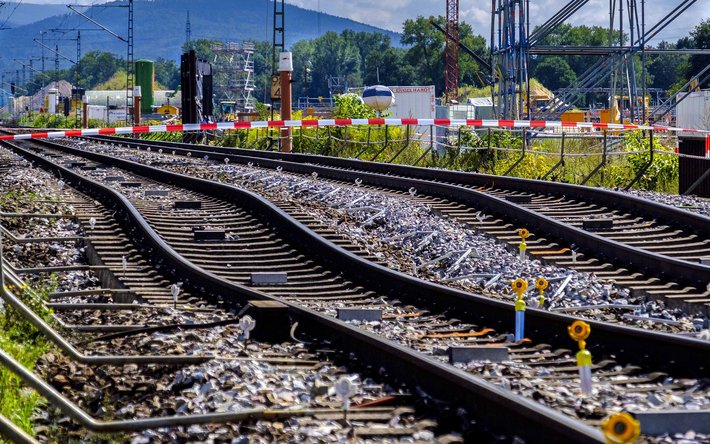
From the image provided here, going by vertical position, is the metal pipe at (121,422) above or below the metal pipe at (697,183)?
below

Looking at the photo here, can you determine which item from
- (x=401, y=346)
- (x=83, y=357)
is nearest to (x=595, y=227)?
(x=401, y=346)

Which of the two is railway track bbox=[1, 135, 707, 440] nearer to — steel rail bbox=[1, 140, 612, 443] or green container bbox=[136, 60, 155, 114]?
steel rail bbox=[1, 140, 612, 443]

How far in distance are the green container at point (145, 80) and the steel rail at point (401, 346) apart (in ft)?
214

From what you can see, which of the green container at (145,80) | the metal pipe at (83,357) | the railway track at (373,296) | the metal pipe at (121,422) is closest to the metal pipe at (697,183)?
the railway track at (373,296)

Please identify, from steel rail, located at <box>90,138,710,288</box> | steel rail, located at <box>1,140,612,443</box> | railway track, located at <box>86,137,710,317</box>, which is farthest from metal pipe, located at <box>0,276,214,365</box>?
steel rail, located at <box>90,138,710,288</box>

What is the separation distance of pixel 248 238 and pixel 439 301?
4593 millimetres

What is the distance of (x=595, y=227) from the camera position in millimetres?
13219

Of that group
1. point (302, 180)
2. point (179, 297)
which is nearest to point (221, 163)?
point (302, 180)

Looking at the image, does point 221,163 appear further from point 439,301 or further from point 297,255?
point 439,301

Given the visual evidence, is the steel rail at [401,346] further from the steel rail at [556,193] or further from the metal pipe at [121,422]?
the steel rail at [556,193]

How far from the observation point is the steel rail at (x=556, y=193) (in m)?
10.4

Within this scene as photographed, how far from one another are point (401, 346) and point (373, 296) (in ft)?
11.7

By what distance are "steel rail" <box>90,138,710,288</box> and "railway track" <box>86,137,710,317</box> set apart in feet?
0.04

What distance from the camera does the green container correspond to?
258 ft
